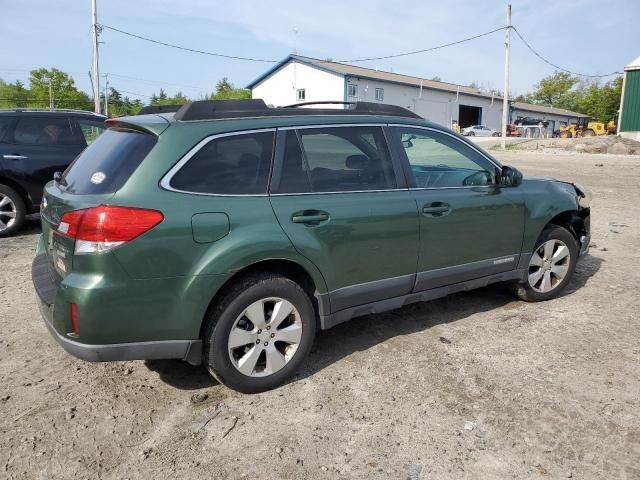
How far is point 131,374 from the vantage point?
3.52 metres

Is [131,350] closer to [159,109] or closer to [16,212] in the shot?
[159,109]

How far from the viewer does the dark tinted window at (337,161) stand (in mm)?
3348

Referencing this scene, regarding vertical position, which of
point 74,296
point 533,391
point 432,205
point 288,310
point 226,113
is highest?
point 226,113

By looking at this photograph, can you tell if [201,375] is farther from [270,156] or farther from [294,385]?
[270,156]

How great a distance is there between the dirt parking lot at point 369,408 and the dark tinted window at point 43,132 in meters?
3.48

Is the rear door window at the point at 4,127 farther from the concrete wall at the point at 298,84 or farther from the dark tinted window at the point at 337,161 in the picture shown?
the concrete wall at the point at 298,84

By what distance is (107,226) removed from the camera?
2.71m

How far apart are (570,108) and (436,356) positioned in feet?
320

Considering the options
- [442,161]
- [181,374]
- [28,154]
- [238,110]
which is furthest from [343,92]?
[181,374]

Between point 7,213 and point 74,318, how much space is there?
17.5ft

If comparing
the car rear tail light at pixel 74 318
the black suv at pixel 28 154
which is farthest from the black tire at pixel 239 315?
the black suv at pixel 28 154

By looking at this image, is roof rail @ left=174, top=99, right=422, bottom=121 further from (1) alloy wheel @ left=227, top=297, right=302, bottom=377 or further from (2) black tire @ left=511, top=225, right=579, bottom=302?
(2) black tire @ left=511, top=225, right=579, bottom=302

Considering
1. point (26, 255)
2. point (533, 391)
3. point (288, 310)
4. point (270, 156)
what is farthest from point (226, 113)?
point (26, 255)

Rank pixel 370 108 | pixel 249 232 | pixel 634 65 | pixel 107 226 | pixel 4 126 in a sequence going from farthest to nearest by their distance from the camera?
pixel 634 65 → pixel 4 126 → pixel 370 108 → pixel 249 232 → pixel 107 226
